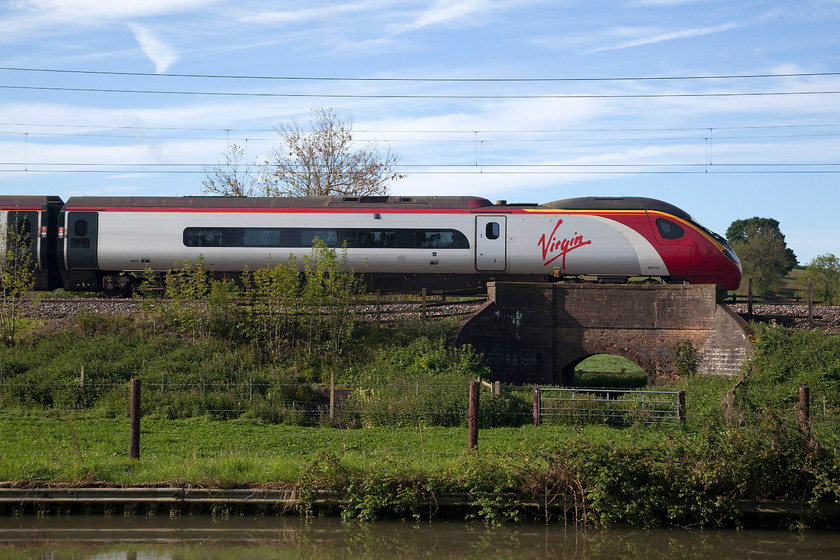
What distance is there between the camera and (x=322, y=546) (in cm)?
1112

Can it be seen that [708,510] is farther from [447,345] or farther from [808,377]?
[447,345]

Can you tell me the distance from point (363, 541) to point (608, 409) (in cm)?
878

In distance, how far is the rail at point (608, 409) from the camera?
1797 centimetres

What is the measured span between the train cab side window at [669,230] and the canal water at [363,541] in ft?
52.8

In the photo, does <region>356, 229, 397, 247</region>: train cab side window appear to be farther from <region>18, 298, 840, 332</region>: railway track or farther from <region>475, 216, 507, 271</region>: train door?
<region>475, 216, 507, 271</region>: train door

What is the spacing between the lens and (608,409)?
18.6 meters

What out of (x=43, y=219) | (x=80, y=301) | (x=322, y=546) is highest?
(x=43, y=219)

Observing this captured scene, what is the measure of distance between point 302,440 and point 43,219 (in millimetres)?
16330

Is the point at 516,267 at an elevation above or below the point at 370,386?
above

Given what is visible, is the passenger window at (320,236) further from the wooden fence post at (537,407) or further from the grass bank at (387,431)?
the wooden fence post at (537,407)

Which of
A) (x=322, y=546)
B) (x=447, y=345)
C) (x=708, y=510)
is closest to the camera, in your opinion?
(x=322, y=546)

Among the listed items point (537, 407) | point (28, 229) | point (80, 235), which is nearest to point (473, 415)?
point (537, 407)

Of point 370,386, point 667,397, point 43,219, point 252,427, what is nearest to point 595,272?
point 667,397

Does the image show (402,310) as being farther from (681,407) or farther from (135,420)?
(135,420)
